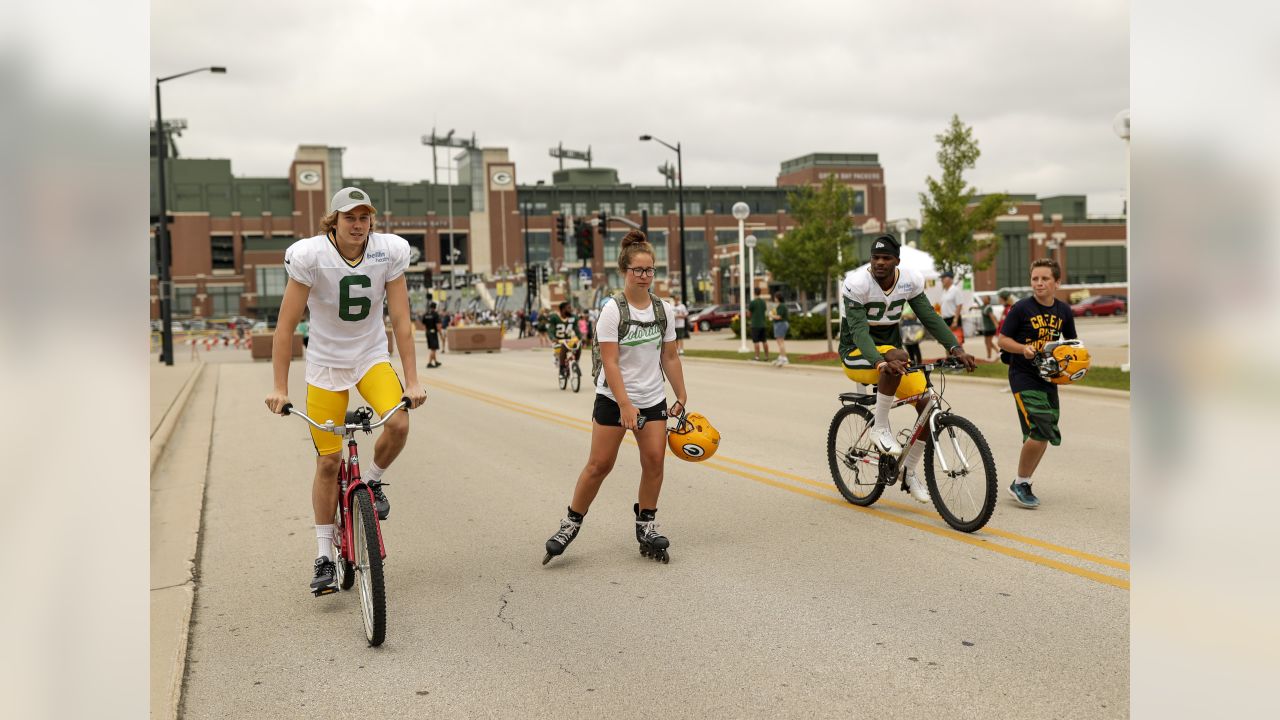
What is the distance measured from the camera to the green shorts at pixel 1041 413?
25.0ft

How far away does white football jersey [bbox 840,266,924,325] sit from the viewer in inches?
297

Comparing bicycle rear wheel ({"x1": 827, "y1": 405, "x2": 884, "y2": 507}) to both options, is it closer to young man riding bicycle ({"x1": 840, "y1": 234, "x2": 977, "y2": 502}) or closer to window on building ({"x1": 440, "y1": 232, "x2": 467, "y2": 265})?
young man riding bicycle ({"x1": 840, "y1": 234, "x2": 977, "y2": 502})

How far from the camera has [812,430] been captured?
1325 cm

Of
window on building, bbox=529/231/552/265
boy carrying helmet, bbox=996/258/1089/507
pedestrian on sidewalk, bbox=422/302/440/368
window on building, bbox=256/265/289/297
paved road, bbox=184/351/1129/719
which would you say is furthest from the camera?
window on building, bbox=529/231/552/265

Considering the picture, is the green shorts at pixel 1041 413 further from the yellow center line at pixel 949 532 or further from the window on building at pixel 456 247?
the window on building at pixel 456 247

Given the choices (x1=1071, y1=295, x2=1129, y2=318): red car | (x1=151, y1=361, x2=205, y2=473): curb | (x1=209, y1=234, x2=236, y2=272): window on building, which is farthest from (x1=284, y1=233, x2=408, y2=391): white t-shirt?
(x1=209, y1=234, x2=236, y2=272): window on building

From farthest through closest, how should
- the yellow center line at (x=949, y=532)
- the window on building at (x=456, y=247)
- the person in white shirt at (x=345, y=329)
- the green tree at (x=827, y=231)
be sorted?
1. the window on building at (x=456, y=247)
2. the green tree at (x=827, y=231)
3. the yellow center line at (x=949, y=532)
4. the person in white shirt at (x=345, y=329)

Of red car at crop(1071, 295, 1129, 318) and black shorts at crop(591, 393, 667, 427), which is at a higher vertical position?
red car at crop(1071, 295, 1129, 318)

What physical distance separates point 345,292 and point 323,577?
1.60m

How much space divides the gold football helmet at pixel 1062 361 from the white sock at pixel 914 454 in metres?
0.96

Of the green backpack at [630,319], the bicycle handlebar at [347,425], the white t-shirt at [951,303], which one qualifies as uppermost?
the white t-shirt at [951,303]

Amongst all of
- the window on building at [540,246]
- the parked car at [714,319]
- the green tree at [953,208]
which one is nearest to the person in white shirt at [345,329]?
the green tree at [953,208]

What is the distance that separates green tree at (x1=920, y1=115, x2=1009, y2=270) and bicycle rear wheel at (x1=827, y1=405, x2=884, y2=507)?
66.5ft
